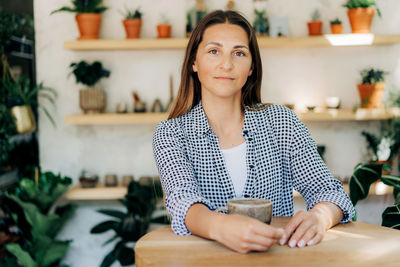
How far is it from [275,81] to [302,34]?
374mm

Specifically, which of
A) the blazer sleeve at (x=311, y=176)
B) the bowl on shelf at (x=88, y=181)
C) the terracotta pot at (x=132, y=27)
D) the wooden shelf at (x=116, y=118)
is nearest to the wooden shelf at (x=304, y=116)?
the wooden shelf at (x=116, y=118)

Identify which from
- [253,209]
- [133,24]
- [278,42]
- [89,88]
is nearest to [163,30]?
[133,24]

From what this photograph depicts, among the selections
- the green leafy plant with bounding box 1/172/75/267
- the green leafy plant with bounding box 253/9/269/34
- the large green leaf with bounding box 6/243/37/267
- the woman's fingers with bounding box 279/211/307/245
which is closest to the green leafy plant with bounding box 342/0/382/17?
the green leafy plant with bounding box 253/9/269/34

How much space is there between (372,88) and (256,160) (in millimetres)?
1881

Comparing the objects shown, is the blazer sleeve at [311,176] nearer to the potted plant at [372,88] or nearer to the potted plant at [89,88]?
the potted plant at [372,88]

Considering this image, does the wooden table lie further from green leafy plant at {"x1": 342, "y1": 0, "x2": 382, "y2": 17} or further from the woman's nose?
green leafy plant at {"x1": 342, "y1": 0, "x2": 382, "y2": 17}

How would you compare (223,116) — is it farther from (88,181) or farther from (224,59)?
(88,181)

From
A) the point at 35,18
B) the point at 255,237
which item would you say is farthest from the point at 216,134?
the point at 35,18

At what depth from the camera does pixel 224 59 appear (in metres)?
1.50

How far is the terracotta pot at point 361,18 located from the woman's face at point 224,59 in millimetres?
1803

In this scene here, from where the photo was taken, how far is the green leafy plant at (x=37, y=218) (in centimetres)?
295

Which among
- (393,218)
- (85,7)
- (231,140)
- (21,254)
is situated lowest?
(21,254)

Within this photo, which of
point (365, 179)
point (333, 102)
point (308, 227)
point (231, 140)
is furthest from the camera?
point (333, 102)

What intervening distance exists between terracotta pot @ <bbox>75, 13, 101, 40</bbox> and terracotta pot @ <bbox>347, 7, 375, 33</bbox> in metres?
1.66
